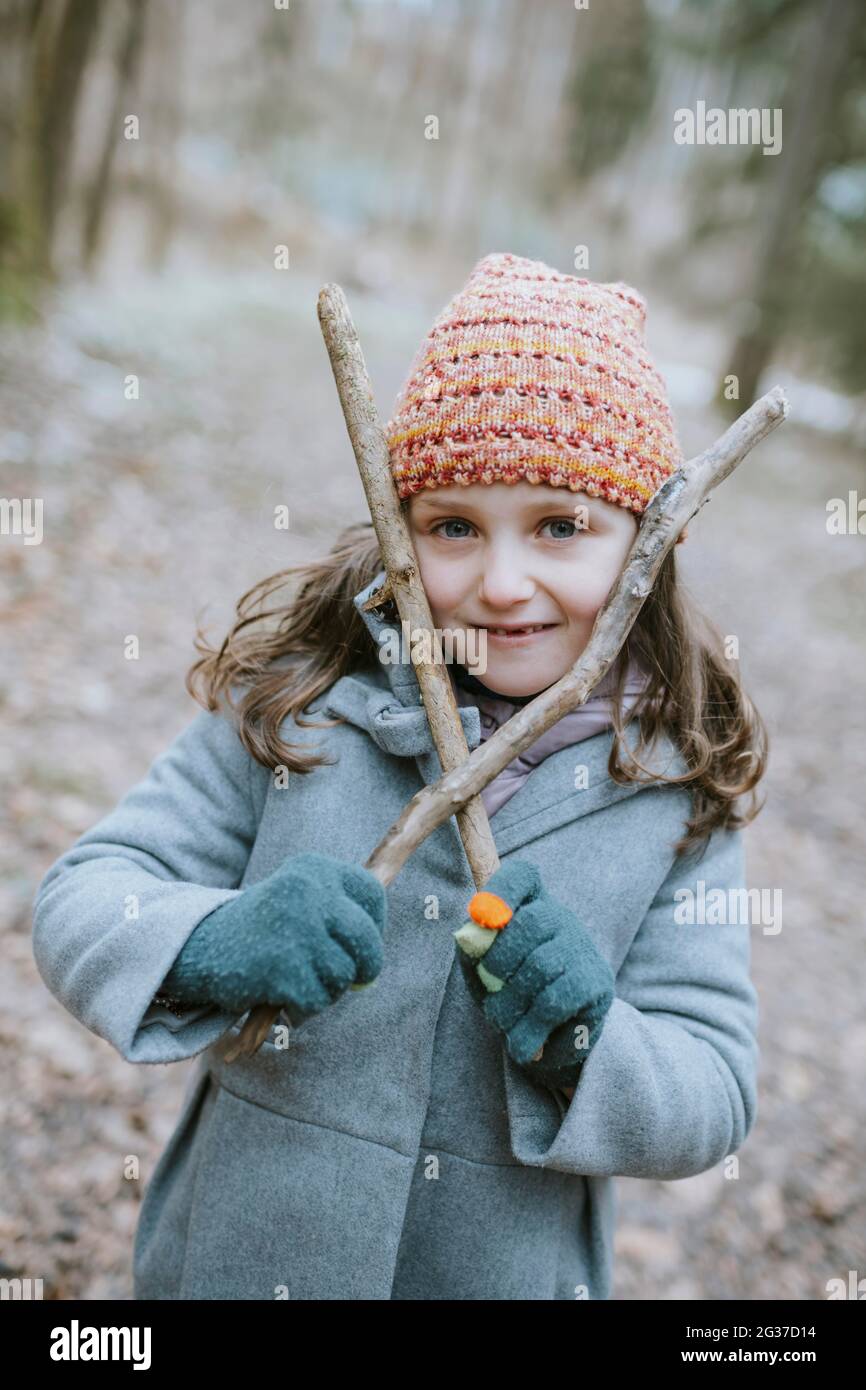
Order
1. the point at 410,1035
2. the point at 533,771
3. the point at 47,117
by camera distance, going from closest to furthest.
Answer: the point at 410,1035
the point at 533,771
the point at 47,117

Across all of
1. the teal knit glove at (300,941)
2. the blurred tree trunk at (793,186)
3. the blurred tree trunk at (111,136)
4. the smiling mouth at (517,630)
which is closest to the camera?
the teal knit glove at (300,941)

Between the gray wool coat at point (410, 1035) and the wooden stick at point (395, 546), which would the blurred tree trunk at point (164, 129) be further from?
the gray wool coat at point (410, 1035)

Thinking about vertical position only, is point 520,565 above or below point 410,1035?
above

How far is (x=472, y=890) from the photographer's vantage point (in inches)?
66.6

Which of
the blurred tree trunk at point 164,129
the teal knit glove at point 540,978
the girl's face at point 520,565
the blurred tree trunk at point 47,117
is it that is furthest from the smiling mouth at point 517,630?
the blurred tree trunk at point 164,129

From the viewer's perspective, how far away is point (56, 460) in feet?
22.4

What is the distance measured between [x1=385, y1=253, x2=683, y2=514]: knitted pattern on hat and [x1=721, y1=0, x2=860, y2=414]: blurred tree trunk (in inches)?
Result: 442

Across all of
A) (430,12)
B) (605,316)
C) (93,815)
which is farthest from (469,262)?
(605,316)

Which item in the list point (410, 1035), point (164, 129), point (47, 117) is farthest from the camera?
point (164, 129)

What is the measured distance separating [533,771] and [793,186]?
Answer: 13129 millimetres

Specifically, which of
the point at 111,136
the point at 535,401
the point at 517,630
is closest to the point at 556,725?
the point at 517,630

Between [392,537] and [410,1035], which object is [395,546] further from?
[410,1035]

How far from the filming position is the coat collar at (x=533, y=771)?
1673 mm

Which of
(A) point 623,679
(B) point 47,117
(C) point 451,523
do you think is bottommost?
(A) point 623,679
